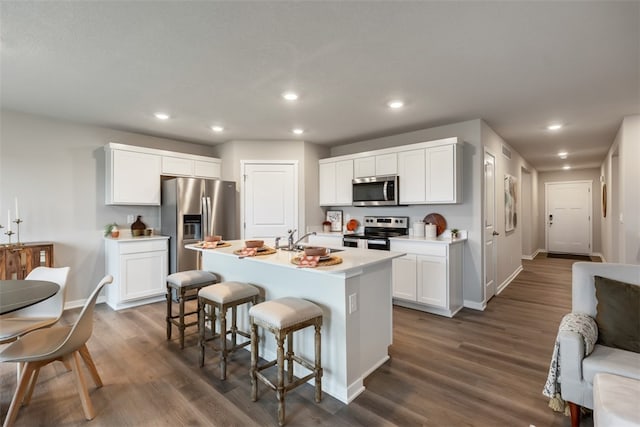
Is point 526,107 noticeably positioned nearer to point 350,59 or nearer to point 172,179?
point 350,59

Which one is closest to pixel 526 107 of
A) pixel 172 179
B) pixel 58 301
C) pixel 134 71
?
pixel 134 71

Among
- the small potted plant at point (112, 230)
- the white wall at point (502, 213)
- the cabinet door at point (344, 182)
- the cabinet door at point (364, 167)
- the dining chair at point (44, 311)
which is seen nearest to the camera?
the dining chair at point (44, 311)

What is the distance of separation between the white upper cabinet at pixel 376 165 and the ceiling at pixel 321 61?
61cm

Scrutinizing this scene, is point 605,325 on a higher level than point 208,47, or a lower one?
lower

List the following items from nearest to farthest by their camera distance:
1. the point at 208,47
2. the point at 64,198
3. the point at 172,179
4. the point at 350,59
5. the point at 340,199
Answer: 1. the point at 208,47
2. the point at 350,59
3. the point at 64,198
4. the point at 172,179
5. the point at 340,199

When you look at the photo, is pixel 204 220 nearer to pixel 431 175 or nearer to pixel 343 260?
pixel 343 260

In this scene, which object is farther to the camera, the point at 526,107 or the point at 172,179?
the point at 172,179

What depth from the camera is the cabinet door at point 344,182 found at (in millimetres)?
4850

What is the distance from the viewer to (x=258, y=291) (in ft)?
8.51

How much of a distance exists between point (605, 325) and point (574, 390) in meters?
0.47

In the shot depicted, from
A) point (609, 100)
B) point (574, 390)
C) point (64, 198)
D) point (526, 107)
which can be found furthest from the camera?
point (64, 198)

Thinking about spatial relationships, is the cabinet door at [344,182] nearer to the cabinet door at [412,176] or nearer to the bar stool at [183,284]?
the cabinet door at [412,176]

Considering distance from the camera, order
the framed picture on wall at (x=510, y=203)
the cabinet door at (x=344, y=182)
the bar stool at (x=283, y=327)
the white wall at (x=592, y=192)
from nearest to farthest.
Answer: the bar stool at (x=283, y=327) < the cabinet door at (x=344, y=182) < the framed picture on wall at (x=510, y=203) < the white wall at (x=592, y=192)

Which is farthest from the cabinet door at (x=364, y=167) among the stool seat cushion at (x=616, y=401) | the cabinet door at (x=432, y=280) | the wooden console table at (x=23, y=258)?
the wooden console table at (x=23, y=258)
